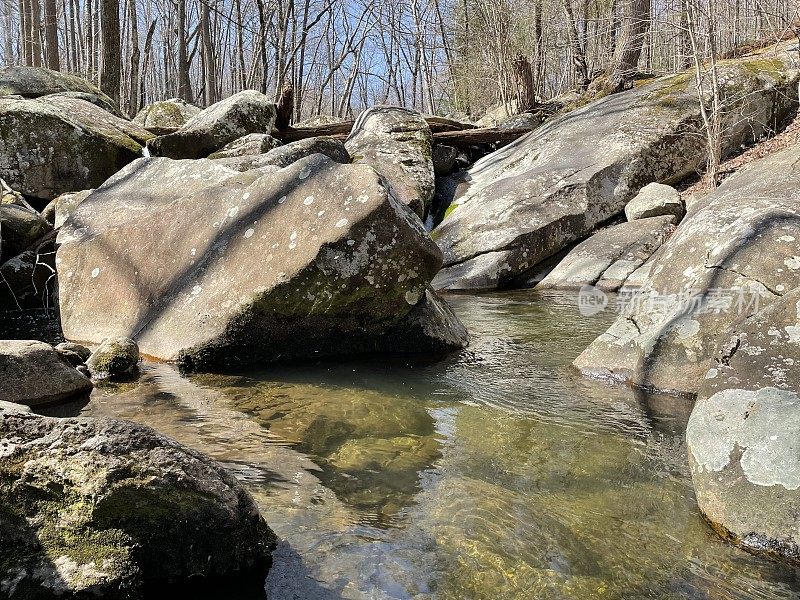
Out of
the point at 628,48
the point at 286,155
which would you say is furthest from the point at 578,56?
the point at 286,155

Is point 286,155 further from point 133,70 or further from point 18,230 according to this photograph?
point 133,70

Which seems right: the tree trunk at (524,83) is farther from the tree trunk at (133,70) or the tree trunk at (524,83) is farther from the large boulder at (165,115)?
the tree trunk at (133,70)

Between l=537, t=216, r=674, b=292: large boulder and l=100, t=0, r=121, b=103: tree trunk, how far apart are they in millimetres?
10352

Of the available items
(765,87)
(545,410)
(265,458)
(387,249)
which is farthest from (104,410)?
(765,87)

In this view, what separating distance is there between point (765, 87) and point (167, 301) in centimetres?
1120

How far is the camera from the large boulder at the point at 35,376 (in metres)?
4.12

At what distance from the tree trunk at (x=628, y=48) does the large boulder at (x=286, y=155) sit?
6.53 meters

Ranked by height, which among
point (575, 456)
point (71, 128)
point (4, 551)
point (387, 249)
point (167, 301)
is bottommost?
point (575, 456)

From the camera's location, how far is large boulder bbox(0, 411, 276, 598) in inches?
74.6

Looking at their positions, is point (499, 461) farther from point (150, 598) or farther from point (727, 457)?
point (150, 598)

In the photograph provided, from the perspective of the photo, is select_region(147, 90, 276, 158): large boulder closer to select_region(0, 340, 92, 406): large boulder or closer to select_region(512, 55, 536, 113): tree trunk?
select_region(512, 55, 536, 113): tree trunk

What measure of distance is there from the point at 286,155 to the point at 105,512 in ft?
26.4

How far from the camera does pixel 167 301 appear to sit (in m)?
5.51

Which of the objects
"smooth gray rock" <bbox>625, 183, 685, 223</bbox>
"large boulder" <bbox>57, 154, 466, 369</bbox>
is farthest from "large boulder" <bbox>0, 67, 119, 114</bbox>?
"smooth gray rock" <bbox>625, 183, 685, 223</bbox>
